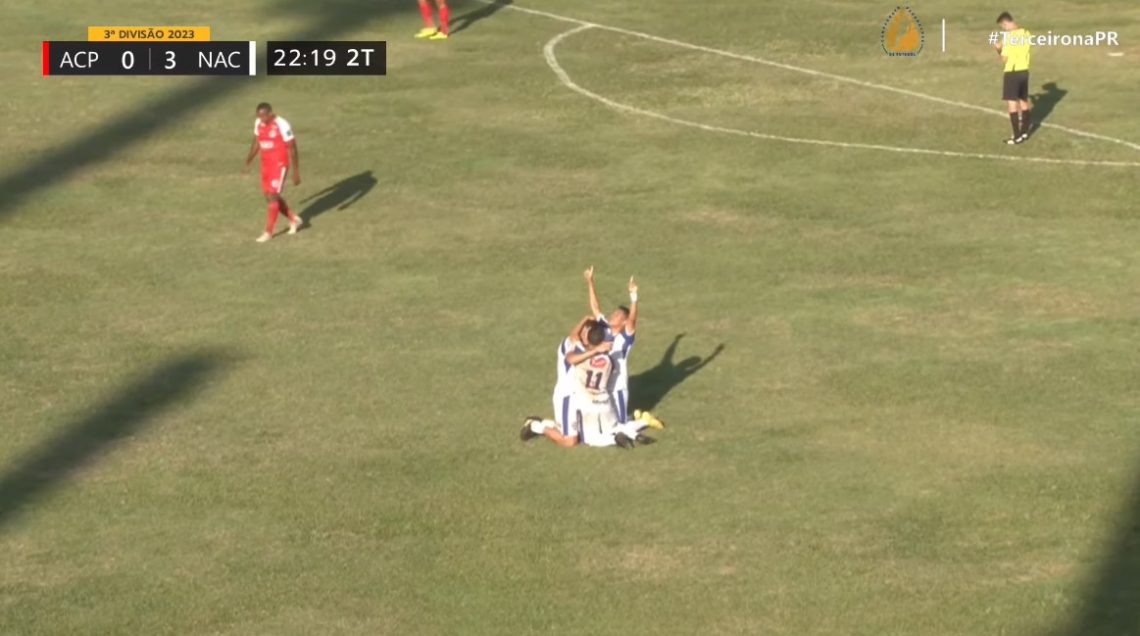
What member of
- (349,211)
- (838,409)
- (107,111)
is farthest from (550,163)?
(838,409)

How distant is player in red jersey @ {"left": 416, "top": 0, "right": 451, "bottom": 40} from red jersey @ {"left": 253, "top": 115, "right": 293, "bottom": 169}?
13097mm

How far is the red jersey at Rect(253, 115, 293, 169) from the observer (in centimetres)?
3500

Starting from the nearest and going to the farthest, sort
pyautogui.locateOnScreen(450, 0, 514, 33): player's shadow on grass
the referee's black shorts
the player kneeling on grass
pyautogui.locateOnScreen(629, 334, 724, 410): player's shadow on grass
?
the player kneeling on grass
pyautogui.locateOnScreen(629, 334, 724, 410): player's shadow on grass
the referee's black shorts
pyautogui.locateOnScreen(450, 0, 514, 33): player's shadow on grass

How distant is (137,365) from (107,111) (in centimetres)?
1472

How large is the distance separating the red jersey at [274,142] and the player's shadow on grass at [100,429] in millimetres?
5674

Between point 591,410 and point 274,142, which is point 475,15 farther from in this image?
point 591,410

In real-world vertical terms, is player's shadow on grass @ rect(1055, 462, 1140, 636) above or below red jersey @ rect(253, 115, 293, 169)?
below

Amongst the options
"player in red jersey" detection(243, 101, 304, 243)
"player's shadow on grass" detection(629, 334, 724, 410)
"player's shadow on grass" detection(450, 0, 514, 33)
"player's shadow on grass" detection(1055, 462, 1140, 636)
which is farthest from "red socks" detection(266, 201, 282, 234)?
"player's shadow on grass" detection(1055, 462, 1140, 636)

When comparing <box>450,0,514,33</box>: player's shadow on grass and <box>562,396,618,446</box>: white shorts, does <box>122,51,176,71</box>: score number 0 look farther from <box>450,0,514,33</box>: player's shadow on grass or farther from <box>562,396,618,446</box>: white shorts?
<box>562,396,618,446</box>: white shorts

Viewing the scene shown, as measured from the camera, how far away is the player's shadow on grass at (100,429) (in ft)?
83.7

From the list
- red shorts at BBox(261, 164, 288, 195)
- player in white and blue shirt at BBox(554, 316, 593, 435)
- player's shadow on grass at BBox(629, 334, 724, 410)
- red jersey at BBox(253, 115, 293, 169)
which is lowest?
player's shadow on grass at BBox(629, 334, 724, 410)

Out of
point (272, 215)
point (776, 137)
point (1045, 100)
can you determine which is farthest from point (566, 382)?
point (1045, 100)

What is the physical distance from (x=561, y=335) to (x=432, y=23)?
19317 mm

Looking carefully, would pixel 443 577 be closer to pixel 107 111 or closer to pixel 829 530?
pixel 829 530
